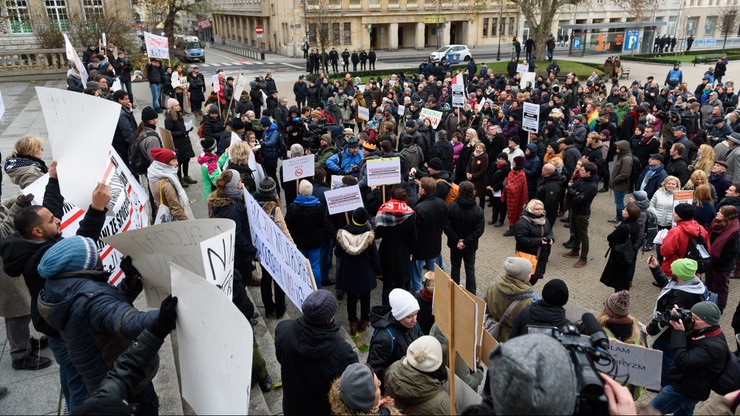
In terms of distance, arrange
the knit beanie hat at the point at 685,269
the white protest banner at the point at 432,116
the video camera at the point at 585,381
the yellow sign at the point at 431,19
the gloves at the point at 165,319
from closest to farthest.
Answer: the video camera at the point at 585,381, the gloves at the point at 165,319, the knit beanie hat at the point at 685,269, the white protest banner at the point at 432,116, the yellow sign at the point at 431,19

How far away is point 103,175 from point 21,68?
73.5 feet

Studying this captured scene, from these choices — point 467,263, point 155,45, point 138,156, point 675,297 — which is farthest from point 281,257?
point 155,45

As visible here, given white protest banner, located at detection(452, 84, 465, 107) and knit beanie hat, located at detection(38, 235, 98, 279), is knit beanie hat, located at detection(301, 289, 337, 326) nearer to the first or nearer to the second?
knit beanie hat, located at detection(38, 235, 98, 279)

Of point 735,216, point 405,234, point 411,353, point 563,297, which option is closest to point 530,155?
point 735,216

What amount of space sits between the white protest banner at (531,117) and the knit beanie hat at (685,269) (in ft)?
22.8

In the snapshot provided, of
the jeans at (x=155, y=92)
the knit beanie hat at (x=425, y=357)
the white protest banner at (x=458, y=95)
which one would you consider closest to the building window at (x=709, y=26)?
the white protest banner at (x=458, y=95)

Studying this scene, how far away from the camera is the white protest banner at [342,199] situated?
683 centimetres

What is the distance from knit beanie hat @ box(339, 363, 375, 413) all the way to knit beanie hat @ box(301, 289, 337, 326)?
59cm

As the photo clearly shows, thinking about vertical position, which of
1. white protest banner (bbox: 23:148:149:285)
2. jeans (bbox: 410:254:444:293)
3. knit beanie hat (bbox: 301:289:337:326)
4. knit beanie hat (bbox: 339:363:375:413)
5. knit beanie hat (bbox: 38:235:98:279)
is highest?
knit beanie hat (bbox: 38:235:98:279)

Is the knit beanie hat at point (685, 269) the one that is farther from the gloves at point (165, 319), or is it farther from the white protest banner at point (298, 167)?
the white protest banner at point (298, 167)

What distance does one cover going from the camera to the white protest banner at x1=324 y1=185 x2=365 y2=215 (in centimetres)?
683

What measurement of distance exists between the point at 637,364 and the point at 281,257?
318 cm

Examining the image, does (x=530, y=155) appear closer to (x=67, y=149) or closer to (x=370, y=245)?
(x=370, y=245)

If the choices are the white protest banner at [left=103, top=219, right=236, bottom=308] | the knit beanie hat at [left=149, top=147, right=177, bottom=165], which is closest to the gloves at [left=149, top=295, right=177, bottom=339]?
the white protest banner at [left=103, top=219, right=236, bottom=308]
